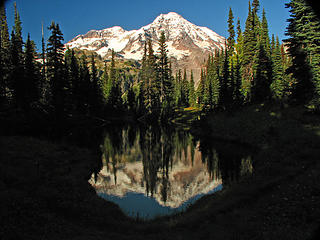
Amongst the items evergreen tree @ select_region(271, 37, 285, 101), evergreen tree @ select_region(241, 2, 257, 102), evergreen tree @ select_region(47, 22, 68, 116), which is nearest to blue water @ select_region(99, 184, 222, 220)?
evergreen tree @ select_region(47, 22, 68, 116)

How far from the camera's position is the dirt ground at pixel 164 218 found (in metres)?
7.54

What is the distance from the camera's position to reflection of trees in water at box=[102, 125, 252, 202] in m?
18.2

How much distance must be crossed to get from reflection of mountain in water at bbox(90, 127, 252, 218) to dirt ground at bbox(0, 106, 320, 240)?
245 centimetres

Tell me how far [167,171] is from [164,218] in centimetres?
916

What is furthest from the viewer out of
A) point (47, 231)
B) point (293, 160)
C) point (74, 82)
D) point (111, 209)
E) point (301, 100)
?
point (74, 82)

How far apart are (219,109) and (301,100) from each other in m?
21.3

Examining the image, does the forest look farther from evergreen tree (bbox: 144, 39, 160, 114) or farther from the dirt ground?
evergreen tree (bbox: 144, 39, 160, 114)

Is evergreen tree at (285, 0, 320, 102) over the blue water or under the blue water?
over

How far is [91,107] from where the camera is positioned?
59.3 metres

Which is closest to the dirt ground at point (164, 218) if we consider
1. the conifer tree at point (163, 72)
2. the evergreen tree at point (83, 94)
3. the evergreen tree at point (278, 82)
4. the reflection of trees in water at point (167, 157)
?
the reflection of trees in water at point (167, 157)

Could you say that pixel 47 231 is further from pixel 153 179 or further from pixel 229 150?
pixel 229 150

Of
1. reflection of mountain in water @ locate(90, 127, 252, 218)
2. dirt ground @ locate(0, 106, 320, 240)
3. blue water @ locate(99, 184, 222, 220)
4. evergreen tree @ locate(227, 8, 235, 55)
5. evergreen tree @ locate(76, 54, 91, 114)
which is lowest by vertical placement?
blue water @ locate(99, 184, 222, 220)

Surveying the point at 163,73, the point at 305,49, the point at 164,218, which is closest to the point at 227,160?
the point at 164,218

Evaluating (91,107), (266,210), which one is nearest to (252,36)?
(91,107)
